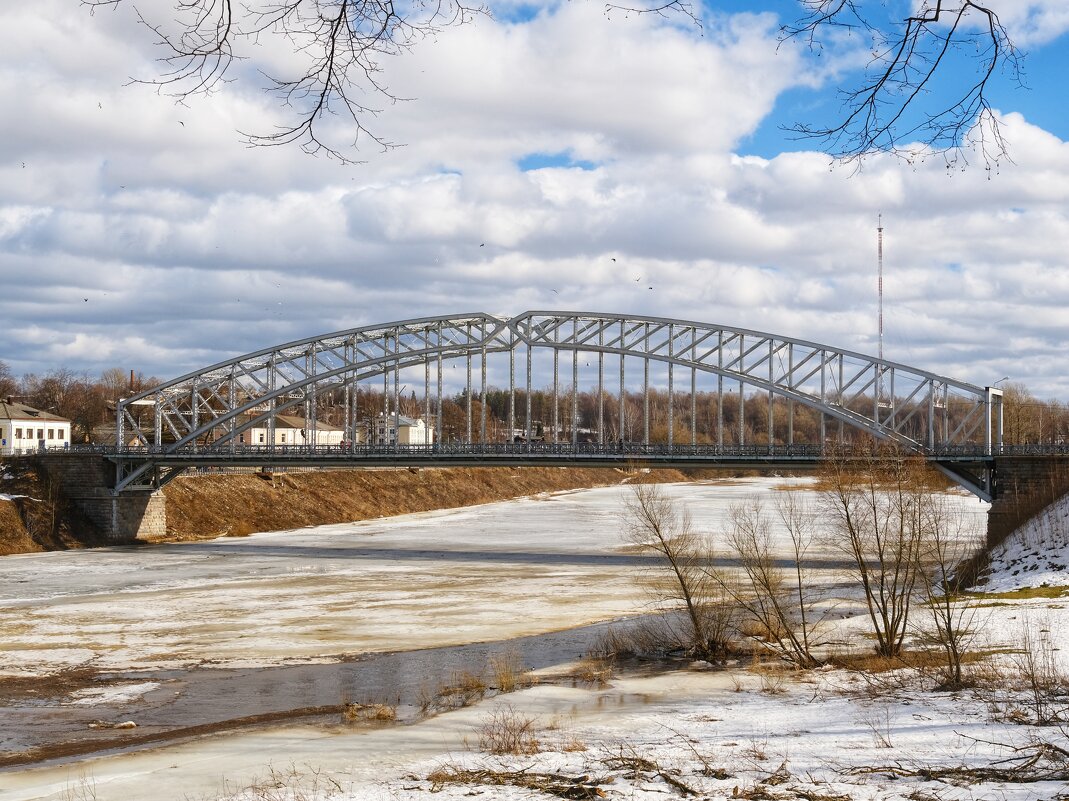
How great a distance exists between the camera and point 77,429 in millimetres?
126812

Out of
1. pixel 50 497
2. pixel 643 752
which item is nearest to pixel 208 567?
pixel 50 497

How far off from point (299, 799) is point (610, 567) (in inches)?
1796

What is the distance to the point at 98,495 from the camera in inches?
3159

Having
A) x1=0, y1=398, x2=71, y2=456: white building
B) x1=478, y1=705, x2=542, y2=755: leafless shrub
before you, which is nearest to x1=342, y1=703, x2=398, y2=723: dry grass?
x1=478, y1=705, x2=542, y2=755: leafless shrub

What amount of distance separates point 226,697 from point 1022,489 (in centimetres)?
4823

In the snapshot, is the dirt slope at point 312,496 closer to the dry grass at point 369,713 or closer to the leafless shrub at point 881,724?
the dry grass at point 369,713

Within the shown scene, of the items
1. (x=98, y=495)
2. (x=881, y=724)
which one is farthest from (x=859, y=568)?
(x=98, y=495)

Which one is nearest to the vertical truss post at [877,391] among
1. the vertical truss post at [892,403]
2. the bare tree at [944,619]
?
the vertical truss post at [892,403]

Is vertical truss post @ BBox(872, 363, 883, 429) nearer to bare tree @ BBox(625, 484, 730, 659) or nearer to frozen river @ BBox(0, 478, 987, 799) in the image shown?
frozen river @ BBox(0, 478, 987, 799)

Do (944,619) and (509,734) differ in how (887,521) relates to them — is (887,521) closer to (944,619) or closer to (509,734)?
(944,619)

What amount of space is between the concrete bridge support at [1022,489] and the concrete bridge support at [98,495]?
5750 cm

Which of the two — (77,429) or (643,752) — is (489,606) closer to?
(643,752)

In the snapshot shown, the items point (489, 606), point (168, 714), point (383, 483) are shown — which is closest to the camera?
point (168, 714)

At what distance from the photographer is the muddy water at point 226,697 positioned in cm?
2278
